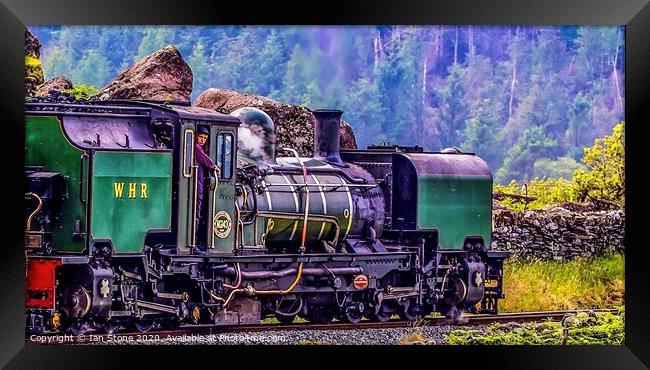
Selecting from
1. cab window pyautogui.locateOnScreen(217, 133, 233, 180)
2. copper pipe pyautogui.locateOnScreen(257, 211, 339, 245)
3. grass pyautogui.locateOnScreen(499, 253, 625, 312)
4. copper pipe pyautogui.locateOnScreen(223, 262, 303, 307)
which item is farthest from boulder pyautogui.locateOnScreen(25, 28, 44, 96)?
grass pyautogui.locateOnScreen(499, 253, 625, 312)

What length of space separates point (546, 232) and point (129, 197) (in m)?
6.37

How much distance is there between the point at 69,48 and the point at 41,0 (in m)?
1.07

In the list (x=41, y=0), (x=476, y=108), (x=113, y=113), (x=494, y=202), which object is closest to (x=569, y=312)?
(x=494, y=202)

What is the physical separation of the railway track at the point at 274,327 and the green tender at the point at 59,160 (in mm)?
1302

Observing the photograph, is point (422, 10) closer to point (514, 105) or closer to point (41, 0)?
point (514, 105)

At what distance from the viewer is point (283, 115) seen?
19.2 metres

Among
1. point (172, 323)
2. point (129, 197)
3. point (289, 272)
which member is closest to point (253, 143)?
point (289, 272)

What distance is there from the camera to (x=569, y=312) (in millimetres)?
19500

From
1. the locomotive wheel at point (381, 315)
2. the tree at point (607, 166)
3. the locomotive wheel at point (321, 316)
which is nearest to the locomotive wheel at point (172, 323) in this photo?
the locomotive wheel at point (321, 316)

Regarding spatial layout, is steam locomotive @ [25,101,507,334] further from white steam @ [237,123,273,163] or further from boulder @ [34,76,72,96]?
boulder @ [34,76,72,96]

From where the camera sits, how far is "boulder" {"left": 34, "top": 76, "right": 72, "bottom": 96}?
1852 centimetres

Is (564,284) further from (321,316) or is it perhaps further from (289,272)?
(289,272)

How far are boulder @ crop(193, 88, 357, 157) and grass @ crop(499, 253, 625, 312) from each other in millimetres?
3034

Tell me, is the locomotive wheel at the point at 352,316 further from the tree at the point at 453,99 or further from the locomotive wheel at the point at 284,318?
the tree at the point at 453,99
